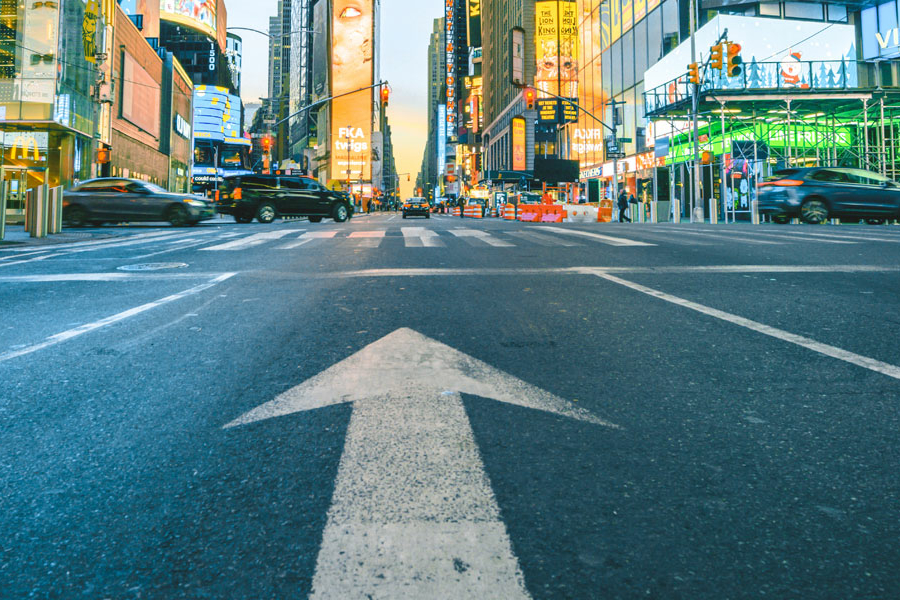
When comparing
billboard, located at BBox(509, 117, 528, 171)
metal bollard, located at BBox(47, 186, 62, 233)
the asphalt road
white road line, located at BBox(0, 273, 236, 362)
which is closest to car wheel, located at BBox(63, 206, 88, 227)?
metal bollard, located at BBox(47, 186, 62, 233)

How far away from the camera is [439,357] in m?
3.55

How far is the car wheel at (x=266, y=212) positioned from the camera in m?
25.9

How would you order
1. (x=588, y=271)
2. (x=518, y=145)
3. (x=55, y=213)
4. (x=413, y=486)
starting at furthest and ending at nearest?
1. (x=518, y=145)
2. (x=55, y=213)
3. (x=588, y=271)
4. (x=413, y=486)

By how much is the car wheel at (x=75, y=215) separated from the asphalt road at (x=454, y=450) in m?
A: 17.9

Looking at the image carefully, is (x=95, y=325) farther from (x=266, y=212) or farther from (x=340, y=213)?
(x=340, y=213)

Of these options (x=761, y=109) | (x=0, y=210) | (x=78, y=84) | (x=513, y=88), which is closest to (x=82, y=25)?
(x=78, y=84)

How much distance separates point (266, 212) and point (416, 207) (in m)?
19.8

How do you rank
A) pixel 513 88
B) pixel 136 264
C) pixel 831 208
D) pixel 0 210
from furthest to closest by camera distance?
1. pixel 513 88
2. pixel 831 208
3. pixel 0 210
4. pixel 136 264

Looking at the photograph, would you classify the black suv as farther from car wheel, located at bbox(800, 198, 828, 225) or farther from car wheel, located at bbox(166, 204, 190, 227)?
car wheel, located at bbox(800, 198, 828, 225)

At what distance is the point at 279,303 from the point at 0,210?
9.88 meters

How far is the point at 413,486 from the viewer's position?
1909mm

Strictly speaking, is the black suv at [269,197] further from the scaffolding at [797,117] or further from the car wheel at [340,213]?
the scaffolding at [797,117]

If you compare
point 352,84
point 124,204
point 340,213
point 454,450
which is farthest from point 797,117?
point 352,84

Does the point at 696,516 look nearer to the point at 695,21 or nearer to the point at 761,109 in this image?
the point at 761,109
